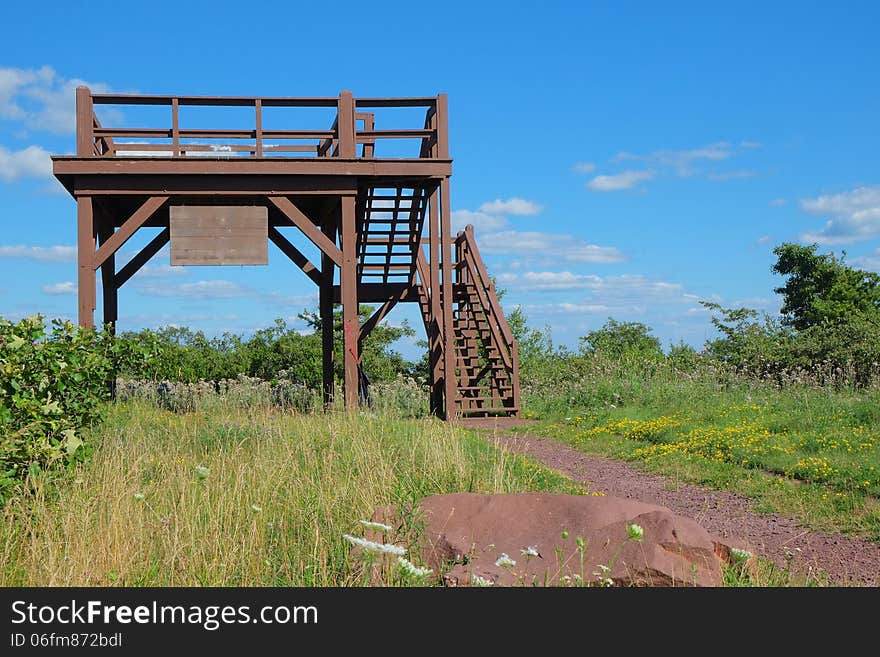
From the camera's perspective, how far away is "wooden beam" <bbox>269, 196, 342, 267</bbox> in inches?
628

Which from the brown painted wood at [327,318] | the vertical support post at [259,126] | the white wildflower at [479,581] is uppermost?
the vertical support post at [259,126]

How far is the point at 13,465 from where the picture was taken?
704 cm

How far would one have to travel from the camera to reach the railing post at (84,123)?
15.8 meters

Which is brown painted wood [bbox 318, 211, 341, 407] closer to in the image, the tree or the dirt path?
the dirt path

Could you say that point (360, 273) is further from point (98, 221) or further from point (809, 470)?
point (809, 470)

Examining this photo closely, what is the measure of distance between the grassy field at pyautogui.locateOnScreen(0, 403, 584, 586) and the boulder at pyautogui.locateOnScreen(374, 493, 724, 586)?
56 centimetres

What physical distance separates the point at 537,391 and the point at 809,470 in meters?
13.5

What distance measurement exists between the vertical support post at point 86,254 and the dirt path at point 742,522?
8.52m

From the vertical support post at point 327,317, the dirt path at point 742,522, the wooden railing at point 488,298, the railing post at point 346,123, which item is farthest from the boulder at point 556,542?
the vertical support post at point 327,317

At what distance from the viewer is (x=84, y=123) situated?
51.8 ft

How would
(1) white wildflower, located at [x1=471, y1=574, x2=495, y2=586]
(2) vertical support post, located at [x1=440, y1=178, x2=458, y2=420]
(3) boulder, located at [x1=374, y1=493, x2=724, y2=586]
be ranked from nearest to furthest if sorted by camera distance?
(1) white wildflower, located at [x1=471, y1=574, x2=495, y2=586]
(3) boulder, located at [x1=374, y1=493, x2=724, y2=586]
(2) vertical support post, located at [x1=440, y1=178, x2=458, y2=420]

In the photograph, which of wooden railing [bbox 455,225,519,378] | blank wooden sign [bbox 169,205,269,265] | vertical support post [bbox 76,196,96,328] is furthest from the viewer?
wooden railing [bbox 455,225,519,378]

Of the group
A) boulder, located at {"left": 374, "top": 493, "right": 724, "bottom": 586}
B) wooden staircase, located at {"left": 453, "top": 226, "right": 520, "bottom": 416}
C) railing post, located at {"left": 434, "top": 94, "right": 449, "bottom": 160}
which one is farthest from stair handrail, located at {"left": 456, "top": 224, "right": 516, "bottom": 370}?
boulder, located at {"left": 374, "top": 493, "right": 724, "bottom": 586}

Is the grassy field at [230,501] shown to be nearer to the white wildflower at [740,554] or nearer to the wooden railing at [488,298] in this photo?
the white wildflower at [740,554]
